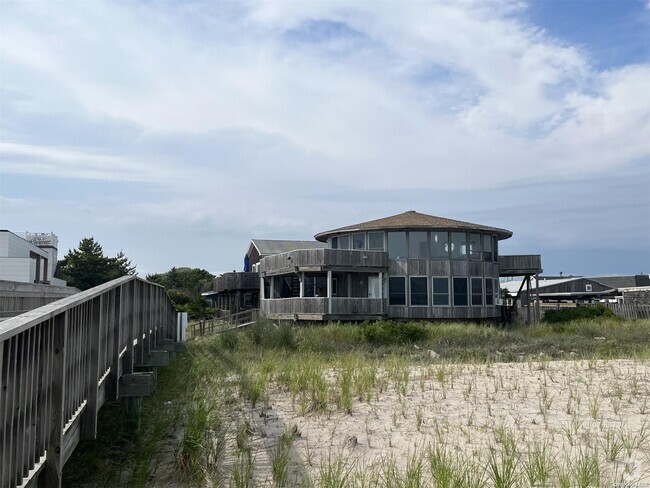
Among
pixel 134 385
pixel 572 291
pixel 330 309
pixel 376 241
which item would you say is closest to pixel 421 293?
pixel 376 241

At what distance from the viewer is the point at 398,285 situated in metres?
30.6

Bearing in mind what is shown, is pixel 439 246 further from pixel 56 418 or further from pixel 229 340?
pixel 56 418

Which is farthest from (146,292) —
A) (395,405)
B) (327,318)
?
(327,318)

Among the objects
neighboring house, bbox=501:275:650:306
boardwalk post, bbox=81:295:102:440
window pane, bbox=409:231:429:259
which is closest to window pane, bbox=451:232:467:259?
window pane, bbox=409:231:429:259

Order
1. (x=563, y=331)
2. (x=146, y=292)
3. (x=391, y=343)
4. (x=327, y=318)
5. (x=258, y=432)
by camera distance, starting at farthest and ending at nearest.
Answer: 1. (x=327, y=318)
2. (x=563, y=331)
3. (x=391, y=343)
4. (x=146, y=292)
5. (x=258, y=432)

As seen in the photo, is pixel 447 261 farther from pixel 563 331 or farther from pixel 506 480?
pixel 506 480

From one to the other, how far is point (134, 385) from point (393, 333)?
17.1 meters

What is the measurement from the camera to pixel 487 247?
32438 mm

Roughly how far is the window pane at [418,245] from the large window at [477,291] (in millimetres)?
3151

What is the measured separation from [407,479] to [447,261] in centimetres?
2595

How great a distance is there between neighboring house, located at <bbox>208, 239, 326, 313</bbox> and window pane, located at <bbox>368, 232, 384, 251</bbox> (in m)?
11.8

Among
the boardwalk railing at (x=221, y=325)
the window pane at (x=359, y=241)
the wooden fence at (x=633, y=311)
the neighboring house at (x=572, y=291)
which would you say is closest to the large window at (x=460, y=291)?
the window pane at (x=359, y=241)

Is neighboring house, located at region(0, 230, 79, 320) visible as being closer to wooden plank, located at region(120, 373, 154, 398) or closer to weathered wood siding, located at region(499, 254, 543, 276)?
wooden plank, located at region(120, 373, 154, 398)

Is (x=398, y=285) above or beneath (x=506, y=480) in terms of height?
above
